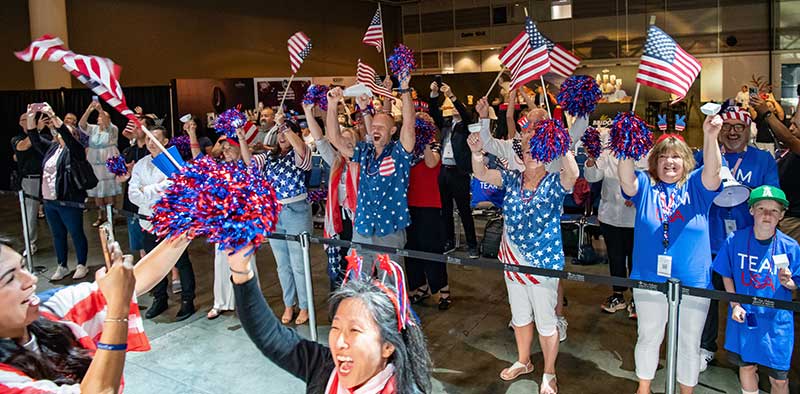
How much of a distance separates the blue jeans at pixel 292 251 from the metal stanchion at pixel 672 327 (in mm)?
2531

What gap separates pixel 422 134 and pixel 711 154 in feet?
6.82

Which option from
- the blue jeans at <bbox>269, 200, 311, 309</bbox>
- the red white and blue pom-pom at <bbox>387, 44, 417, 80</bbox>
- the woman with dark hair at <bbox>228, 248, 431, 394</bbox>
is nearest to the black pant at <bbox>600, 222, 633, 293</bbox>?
the red white and blue pom-pom at <bbox>387, 44, 417, 80</bbox>

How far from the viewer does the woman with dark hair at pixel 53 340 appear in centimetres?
144

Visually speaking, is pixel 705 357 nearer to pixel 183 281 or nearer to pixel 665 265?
pixel 665 265

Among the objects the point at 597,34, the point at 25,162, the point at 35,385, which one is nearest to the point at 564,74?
the point at 35,385

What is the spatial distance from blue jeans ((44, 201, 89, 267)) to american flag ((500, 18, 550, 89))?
164 inches

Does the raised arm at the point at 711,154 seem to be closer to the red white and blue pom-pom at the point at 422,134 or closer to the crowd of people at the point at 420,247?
the crowd of people at the point at 420,247

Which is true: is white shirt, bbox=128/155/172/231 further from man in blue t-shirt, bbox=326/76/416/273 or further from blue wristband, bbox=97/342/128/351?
blue wristband, bbox=97/342/128/351

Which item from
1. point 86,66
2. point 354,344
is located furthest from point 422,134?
point 354,344

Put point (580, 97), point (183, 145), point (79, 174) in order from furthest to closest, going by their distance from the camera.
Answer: point (79, 174), point (183, 145), point (580, 97)

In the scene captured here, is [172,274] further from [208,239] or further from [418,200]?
[208,239]

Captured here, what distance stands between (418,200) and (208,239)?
3.42m

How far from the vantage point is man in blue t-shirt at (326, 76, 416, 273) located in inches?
166

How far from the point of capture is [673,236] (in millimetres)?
3111
